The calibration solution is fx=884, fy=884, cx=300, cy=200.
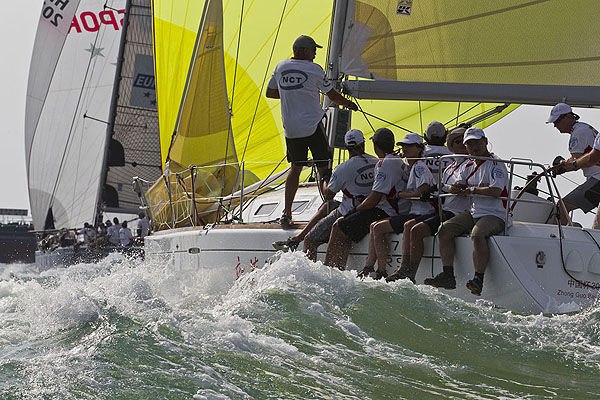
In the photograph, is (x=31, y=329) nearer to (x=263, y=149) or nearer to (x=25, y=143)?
(x=263, y=149)

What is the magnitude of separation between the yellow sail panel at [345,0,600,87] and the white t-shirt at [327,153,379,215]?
0.86m

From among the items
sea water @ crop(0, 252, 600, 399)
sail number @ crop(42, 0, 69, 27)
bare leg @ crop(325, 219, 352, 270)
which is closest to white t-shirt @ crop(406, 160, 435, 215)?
bare leg @ crop(325, 219, 352, 270)

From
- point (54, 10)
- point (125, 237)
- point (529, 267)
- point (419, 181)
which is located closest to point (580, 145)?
point (419, 181)

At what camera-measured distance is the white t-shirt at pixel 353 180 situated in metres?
5.33

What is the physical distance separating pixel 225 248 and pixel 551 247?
2319mm

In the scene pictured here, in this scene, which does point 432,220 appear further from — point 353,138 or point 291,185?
point 291,185

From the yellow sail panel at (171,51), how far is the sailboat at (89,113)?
13.7 metres

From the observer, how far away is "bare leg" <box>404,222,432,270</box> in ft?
15.5

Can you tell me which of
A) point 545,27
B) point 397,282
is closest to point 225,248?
point 397,282

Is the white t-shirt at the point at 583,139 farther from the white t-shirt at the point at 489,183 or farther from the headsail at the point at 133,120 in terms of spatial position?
the headsail at the point at 133,120

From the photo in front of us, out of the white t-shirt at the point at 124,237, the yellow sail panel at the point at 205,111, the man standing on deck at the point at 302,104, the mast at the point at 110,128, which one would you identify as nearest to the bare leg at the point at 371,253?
A: the man standing on deck at the point at 302,104

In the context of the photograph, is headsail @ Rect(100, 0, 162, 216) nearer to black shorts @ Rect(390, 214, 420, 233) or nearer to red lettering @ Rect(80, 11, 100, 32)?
red lettering @ Rect(80, 11, 100, 32)

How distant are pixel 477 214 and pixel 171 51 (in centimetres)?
603

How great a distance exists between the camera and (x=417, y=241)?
4.73 metres
